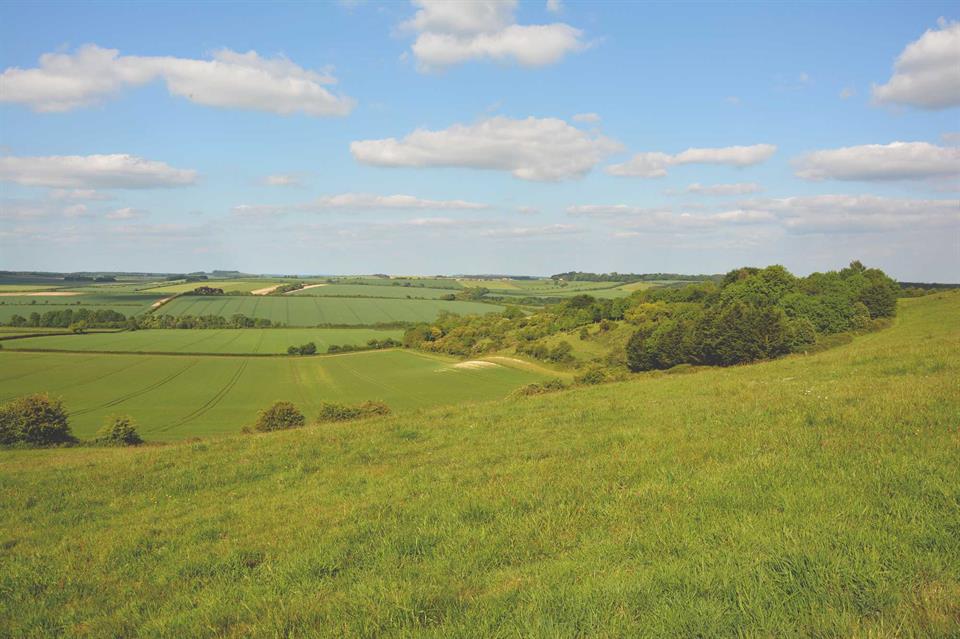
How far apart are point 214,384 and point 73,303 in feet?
381

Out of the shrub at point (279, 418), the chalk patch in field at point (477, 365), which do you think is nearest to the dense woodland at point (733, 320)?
the chalk patch in field at point (477, 365)

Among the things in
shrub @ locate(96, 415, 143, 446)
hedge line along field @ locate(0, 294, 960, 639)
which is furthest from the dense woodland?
shrub @ locate(96, 415, 143, 446)

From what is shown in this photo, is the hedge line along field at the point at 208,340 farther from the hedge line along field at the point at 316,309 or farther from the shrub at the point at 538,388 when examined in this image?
the shrub at the point at 538,388

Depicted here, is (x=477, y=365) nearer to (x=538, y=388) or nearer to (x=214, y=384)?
(x=214, y=384)

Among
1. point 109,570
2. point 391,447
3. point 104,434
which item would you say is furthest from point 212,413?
point 109,570

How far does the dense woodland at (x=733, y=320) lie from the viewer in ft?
193

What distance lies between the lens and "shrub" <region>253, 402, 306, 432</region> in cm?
3972

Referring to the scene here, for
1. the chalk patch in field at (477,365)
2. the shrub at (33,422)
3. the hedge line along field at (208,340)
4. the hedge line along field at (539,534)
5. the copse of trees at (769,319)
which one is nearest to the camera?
the hedge line along field at (539,534)

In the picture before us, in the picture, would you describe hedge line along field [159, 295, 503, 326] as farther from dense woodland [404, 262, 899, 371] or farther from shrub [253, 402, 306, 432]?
shrub [253, 402, 306, 432]

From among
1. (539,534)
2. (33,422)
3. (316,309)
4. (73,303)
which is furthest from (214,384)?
(73,303)

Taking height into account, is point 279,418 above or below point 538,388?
below

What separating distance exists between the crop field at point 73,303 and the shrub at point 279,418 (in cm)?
12558

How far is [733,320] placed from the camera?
5994cm

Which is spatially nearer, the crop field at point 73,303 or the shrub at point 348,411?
the shrub at point 348,411
